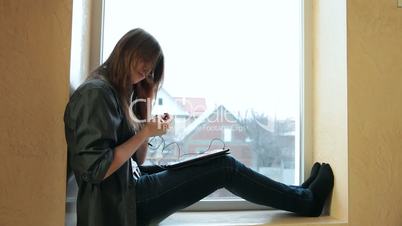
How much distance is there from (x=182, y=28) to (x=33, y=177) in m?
0.84

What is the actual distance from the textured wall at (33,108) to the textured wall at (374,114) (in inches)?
39.3

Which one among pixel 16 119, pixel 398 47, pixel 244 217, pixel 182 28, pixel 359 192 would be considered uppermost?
pixel 182 28

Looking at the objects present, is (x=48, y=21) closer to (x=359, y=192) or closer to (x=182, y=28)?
(x=182, y=28)

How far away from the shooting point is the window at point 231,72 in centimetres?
153

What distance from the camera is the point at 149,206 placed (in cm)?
113

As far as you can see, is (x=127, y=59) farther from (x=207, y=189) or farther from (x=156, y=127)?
(x=207, y=189)

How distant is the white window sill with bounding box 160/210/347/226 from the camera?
4.19 ft

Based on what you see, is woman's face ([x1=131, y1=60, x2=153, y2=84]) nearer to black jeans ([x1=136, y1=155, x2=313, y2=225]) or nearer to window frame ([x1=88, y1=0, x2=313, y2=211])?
black jeans ([x1=136, y1=155, x2=313, y2=225])

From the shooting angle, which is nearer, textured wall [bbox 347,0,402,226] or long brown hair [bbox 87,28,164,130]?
long brown hair [bbox 87,28,164,130]

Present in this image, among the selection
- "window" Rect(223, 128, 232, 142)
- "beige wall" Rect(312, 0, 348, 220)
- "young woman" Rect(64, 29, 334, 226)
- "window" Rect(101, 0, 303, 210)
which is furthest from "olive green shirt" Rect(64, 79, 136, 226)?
"beige wall" Rect(312, 0, 348, 220)

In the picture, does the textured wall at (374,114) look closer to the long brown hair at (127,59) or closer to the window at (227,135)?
the window at (227,135)

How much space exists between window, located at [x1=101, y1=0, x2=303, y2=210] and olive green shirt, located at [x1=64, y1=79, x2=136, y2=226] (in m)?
0.43

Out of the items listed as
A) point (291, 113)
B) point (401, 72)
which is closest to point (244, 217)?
point (291, 113)

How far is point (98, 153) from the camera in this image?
977mm
